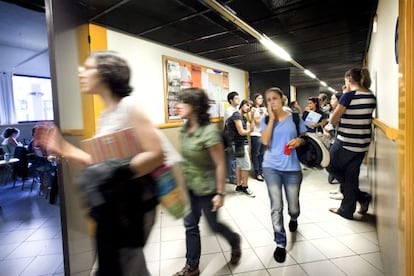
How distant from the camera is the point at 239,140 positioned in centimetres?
425

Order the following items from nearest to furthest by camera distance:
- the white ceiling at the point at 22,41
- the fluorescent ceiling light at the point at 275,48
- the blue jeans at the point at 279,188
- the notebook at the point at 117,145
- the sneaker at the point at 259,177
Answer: the notebook at the point at 117,145
the blue jeans at the point at 279,188
the white ceiling at the point at 22,41
the fluorescent ceiling light at the point at 275,48
the sneaker at the point at 259,177

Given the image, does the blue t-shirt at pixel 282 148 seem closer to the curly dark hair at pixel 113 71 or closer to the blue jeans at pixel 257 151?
the curly dark hair at pixel 113 71

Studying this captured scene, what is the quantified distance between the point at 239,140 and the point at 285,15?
191cm

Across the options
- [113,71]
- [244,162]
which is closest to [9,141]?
[244,162]

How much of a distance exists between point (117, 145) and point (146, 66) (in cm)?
286

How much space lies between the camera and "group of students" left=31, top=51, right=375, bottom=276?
3.94ft

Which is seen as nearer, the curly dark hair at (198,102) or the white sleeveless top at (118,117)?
the white sleeveless top at (118,117)

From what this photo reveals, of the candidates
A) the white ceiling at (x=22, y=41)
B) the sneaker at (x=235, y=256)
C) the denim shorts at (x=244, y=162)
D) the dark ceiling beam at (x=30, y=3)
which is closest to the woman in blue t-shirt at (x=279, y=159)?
the sneaker at (x=235, y=256)

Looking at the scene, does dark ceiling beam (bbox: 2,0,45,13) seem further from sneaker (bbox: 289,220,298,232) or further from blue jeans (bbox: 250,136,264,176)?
blue jeans (bbox: 250,136,264,176)

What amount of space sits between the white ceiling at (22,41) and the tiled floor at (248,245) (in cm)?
286

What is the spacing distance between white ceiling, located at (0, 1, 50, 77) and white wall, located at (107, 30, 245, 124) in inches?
52.0

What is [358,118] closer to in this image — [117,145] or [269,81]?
[117,145]

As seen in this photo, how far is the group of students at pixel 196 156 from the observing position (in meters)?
1.20

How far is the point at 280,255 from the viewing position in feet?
7.67
